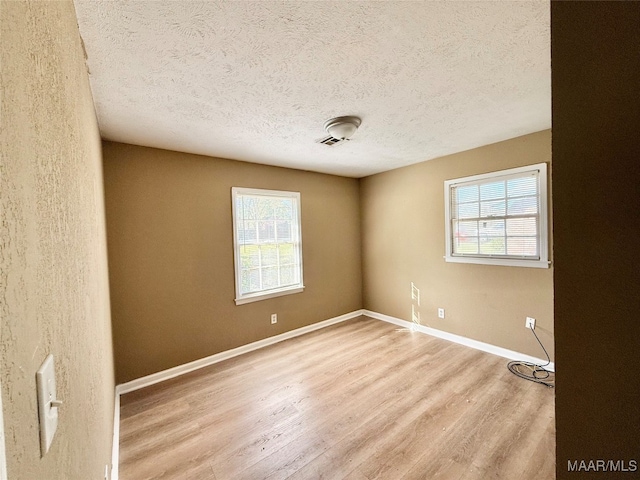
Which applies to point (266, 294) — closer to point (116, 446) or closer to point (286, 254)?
point (286, 254)

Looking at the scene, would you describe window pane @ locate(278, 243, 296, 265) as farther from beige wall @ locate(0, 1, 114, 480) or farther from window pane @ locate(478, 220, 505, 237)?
beige wall @ locate(0, 1, 114, 480)

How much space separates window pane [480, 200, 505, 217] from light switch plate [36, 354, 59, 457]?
3.62 metres

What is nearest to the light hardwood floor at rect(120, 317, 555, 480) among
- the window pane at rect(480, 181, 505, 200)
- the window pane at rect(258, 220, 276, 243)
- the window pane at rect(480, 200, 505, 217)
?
the window pane at rect(258, 220, 276, 243)

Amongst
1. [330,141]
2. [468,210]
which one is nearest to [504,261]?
[468,210]

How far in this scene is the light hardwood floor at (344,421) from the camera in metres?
1.66

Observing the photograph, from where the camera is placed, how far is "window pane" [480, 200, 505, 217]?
297cm

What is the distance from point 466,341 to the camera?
332cm

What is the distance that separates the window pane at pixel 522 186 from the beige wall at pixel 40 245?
357cm

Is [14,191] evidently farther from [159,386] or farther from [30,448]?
[159,386]

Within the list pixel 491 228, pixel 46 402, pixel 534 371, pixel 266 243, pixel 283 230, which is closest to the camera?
pixel 46 402

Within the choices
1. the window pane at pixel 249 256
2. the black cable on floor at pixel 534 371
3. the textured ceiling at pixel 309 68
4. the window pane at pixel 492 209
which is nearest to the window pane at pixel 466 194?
the window pane at pixel 492 209

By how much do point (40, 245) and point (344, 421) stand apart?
7.26ft

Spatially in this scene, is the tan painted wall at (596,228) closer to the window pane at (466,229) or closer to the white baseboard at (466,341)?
the white baseboard at (466,341)

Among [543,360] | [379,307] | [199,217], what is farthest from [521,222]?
[199,217]
